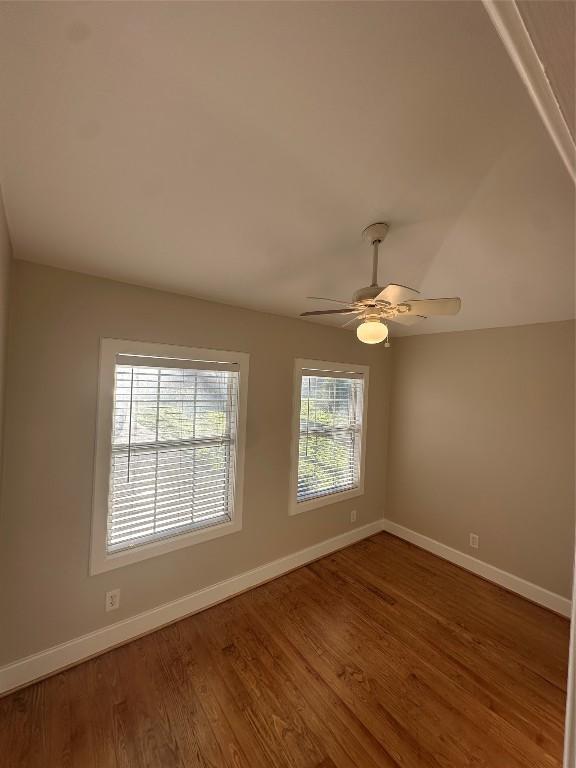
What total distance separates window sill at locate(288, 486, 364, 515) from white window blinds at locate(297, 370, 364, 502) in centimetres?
4

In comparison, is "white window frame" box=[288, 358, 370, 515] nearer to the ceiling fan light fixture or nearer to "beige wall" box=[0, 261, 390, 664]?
"beige wall" box=[0, 261, 390, 664]

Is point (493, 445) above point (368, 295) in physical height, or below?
below

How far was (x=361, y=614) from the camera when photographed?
246 centimetres

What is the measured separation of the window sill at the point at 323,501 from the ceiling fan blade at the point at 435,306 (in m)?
2.13

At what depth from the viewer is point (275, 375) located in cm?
287

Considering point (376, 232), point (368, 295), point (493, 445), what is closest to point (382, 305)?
point (368, 295)

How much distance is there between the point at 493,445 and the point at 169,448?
287 centimetres

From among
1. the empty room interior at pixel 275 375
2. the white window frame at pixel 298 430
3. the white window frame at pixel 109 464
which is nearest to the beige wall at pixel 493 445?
the empty room interior at pixel 275 375

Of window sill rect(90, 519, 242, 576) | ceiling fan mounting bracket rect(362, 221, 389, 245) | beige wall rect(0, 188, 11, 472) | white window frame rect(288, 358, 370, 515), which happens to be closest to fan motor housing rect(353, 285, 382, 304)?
ceiling fan mounting bracket rect(362, 221, 389, 245)

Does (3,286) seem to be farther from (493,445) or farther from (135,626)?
(493,445)

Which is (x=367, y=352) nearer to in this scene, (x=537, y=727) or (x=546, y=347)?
(x=546, y=347)

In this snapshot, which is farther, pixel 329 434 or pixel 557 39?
pixel 329 434

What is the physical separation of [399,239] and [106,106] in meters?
1.52

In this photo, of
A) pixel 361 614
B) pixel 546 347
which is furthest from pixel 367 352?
pixel 361 614
